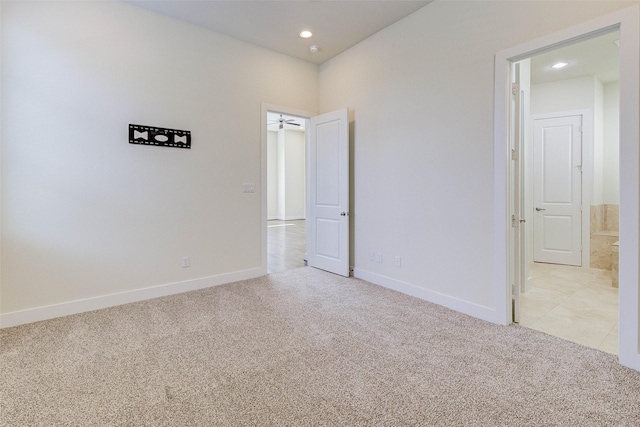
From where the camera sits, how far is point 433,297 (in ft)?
10.4

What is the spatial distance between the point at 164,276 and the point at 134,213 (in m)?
0.77

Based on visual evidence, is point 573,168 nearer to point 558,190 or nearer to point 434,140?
point 558,190

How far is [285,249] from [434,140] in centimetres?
385

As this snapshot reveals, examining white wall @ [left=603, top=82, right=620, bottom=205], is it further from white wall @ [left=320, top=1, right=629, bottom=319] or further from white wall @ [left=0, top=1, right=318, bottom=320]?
white wall @ [left=0, top=1, right=318, bottom=320]

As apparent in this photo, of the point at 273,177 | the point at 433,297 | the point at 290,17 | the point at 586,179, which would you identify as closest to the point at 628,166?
the point at 433,297

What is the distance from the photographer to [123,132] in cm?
312

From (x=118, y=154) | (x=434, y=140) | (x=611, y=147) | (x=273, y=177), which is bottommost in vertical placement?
(x=118, y=154)

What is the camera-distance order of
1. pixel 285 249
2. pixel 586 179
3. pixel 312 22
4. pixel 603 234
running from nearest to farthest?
pixel 312 22
pixel 603 234
pixel 586 179
pixel 285 249

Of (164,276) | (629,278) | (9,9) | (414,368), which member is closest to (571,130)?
(629,278)

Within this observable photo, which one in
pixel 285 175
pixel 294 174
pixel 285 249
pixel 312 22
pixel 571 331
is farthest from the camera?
pixel 294 174

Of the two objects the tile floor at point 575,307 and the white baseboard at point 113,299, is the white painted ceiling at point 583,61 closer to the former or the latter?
the tile floor at point 575,307

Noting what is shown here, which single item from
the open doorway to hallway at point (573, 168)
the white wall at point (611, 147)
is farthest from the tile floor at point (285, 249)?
the white wall at point (611, 147)

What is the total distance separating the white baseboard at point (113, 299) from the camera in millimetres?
2682

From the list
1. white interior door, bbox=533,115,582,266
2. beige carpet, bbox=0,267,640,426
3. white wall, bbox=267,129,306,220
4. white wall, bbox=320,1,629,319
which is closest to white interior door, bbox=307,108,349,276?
white wall, bbox=320,1,629,319
